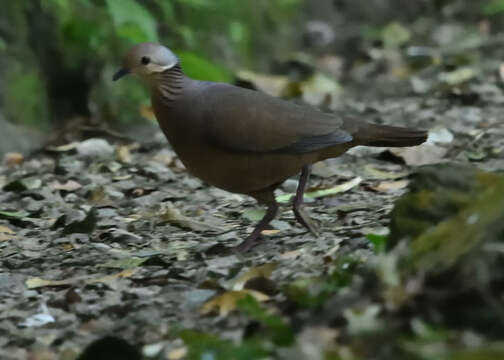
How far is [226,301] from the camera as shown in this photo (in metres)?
3.18

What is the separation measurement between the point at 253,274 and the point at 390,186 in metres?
2.01

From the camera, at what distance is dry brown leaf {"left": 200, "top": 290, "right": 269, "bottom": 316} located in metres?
3.15

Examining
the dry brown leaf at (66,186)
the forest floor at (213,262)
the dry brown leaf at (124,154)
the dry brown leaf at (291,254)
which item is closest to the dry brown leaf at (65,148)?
the forest floor at (213,262)

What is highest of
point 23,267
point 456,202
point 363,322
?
point 456,202

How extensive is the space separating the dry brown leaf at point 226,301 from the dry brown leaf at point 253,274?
10 cm

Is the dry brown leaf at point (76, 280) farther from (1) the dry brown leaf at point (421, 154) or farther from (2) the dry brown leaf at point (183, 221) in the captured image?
(1) the dry brown leaf at point (421, 154)

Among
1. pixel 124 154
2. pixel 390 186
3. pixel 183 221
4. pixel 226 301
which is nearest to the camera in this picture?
pixel 226 301

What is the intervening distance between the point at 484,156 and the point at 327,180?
36.9 inches

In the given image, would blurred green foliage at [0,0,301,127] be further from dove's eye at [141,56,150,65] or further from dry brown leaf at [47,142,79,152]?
dove's eye at [141,56,150,65]

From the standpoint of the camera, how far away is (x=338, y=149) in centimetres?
434

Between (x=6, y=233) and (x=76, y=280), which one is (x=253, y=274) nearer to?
(x=76, y=280)

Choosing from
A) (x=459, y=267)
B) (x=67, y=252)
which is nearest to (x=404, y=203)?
(x=459, y=267)

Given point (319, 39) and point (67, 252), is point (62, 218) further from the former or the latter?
point (319, 39)

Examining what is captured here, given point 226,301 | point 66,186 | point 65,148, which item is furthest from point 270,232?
point 65,148
